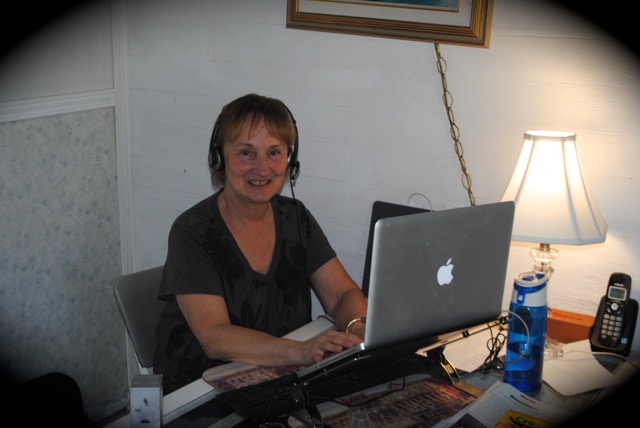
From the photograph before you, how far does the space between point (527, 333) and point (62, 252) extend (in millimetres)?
1628

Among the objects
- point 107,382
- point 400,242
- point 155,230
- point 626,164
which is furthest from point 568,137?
point 107,382

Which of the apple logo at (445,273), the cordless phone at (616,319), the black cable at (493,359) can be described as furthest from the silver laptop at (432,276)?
the cordless phone at (616,319)

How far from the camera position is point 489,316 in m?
1.53

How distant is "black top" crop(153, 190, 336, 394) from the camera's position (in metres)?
1.74

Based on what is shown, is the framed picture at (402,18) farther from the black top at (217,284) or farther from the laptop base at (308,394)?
the laptop base at (308,394)

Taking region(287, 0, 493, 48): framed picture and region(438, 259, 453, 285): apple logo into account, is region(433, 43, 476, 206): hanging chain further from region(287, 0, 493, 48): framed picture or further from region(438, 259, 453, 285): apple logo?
region(438, 259, 453, 285): apple logo

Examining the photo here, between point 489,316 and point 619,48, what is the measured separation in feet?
2.60

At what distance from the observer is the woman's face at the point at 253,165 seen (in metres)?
1.84

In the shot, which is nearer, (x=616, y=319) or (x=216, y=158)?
(x=616, y=319)

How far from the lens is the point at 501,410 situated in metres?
1.38

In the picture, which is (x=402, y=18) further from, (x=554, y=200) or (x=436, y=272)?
(x=436, y=272)

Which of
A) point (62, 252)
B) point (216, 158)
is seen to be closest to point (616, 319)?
point (216, 158)

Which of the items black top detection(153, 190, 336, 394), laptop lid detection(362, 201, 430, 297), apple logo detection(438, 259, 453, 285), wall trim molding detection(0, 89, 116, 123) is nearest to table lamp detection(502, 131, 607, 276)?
apple logo detection(438, 259, 453, 285)

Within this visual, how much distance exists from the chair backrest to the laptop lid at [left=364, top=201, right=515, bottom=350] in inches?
33.1
